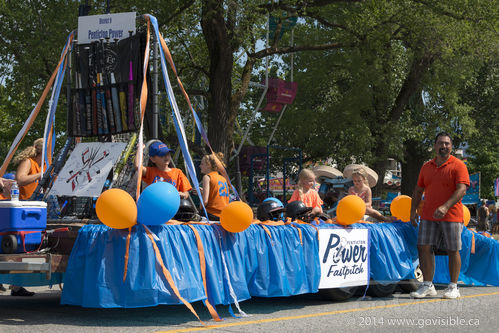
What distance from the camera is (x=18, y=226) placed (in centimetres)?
658

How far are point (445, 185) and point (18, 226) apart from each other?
5145 mm

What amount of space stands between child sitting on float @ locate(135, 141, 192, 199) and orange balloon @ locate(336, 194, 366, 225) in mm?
1959

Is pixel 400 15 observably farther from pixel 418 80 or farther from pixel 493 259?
pixel 493 259

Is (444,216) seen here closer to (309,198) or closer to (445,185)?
(445,185)

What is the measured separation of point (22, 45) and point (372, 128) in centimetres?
1384

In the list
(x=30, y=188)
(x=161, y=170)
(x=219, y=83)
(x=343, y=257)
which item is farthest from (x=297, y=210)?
(x=219, y=83)

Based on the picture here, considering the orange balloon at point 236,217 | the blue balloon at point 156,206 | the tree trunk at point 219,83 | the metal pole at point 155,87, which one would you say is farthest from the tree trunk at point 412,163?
the blue balloon at point 156,206

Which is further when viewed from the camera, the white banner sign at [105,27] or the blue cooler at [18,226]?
the white banner sign at [105,27]

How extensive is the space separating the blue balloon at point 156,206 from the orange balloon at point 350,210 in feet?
8.50

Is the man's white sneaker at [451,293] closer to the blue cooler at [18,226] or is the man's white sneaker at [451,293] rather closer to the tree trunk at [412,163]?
the blue cooler at [18,226]

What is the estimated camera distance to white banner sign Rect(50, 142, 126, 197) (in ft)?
27.1

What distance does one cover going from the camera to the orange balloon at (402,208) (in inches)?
371

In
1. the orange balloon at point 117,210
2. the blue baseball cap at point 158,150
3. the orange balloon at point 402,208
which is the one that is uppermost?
the blue baseball cap at point 158,150

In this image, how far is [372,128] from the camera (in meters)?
26.2
